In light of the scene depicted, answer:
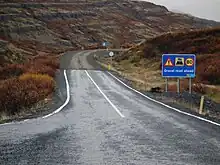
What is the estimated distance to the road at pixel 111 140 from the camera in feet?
21.8

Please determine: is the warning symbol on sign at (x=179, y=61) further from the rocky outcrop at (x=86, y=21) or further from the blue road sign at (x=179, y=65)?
the rocky outcrop at (x=86, y=21)

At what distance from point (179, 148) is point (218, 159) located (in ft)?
3.56

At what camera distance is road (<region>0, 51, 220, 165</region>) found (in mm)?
6653

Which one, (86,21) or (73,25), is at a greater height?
(86,21)

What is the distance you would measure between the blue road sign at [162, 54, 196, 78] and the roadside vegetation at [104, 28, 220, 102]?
4.37m

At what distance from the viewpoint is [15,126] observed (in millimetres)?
10109

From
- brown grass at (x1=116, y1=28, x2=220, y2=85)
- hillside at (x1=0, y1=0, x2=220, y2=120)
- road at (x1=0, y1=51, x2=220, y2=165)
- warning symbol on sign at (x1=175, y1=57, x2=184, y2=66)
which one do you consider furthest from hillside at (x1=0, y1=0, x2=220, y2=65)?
road at (x1=0, y1=51, x2=220, y2=165)

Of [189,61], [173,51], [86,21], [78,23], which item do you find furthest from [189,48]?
[86,21]

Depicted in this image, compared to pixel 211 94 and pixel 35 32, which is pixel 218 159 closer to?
pixel 211 94

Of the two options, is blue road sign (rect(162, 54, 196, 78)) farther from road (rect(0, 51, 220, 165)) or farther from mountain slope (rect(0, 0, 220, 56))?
mountain slope (rect(0, 0, 220, 56))

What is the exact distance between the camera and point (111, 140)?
8.41 metres

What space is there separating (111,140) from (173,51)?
3742cm

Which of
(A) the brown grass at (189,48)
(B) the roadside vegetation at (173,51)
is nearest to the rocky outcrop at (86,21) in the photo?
(A) the brown grass at (189,48)

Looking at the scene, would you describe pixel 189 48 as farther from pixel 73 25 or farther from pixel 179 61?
pixel 73 25
